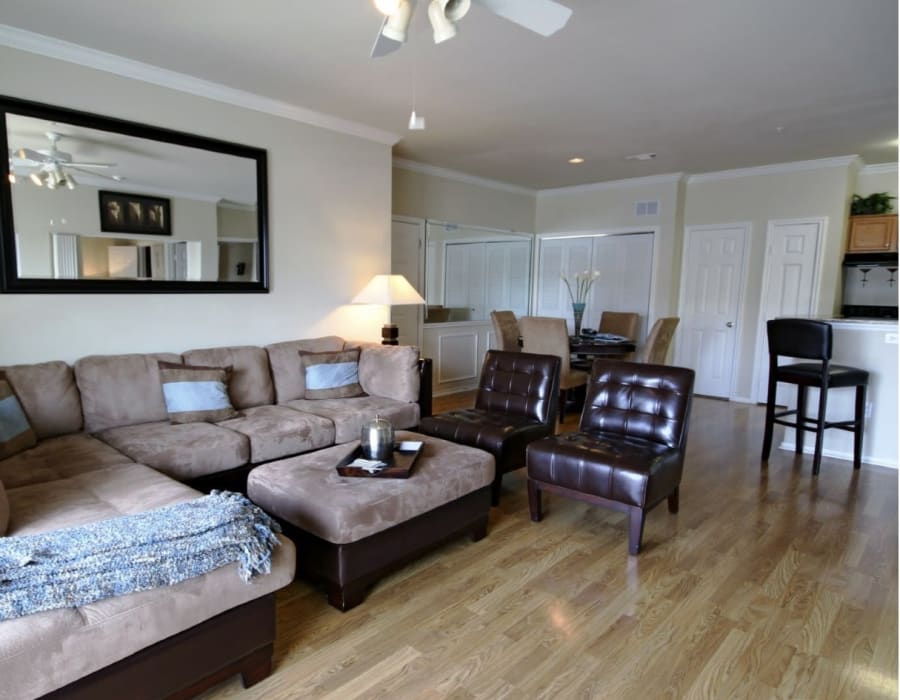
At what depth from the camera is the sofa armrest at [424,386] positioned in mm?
3949

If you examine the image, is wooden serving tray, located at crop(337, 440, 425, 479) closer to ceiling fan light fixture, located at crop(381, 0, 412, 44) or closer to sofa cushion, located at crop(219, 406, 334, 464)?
sofa cushion, located at crop(219, 406, 334, 464)

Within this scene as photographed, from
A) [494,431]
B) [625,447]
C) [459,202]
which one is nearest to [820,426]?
[625,447]

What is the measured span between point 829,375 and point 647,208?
10.7ft

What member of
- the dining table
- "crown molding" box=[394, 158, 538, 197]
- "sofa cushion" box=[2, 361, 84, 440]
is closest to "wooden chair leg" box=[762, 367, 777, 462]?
the dining table

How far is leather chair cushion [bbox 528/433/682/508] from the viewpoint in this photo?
2.57 metres

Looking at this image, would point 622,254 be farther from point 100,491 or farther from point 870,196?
point 100,491

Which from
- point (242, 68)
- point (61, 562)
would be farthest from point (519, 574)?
point (242, 68)

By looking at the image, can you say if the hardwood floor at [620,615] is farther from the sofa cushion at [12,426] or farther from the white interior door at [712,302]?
the white interior door at [712,302]

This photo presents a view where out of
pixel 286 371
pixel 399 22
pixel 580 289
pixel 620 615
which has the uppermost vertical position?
pixel 399 22

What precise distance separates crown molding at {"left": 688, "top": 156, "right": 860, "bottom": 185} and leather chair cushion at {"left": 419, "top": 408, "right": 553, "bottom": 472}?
13.9 ft

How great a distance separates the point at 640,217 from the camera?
6.45m

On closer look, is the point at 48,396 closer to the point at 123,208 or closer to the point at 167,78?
the point at 123,208

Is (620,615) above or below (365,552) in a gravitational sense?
below

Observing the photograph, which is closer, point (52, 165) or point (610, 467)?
point (610, 467)
